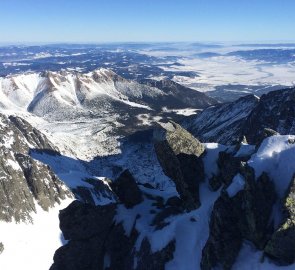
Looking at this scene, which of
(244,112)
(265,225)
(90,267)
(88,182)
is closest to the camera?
(265,225)

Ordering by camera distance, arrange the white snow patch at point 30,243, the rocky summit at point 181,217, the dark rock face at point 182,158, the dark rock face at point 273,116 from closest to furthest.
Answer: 1. the rocky summit at point 181,217
2. the dark rock face at point 182,158
3. the white snow patch at point 30,243
4. the dark rock face at point 273,116

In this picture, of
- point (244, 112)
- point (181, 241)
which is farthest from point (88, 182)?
point (244, 112)

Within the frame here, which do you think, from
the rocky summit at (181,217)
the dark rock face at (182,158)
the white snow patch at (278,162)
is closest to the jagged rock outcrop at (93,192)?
the rocky summit at (181,217)

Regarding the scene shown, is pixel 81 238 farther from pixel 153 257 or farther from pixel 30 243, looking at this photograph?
pixel 30 243

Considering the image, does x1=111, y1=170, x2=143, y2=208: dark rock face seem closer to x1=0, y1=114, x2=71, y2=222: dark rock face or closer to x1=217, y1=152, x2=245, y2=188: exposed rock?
x1=217, y1=152, x2=245, y2=188: exposed rock

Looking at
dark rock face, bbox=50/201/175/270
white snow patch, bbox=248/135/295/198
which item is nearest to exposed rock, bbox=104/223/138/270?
dark rock face, bbox=50/201/175/270

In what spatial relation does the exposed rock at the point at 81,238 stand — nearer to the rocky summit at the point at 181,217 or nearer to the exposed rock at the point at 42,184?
the rocky summit at the point at 181,217

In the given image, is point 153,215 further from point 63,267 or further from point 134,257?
point 63,267
